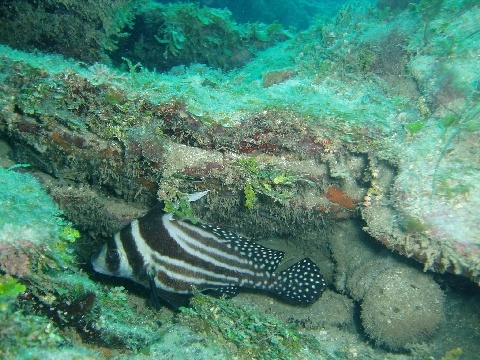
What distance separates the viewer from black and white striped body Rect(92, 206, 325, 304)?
4160 millimetres

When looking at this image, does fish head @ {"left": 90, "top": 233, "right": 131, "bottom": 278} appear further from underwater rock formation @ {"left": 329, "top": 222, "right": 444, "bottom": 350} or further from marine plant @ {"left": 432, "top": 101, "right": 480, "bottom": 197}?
marine plant @ {"left": 432, "top": 101, "right": 480, "bottom": 197}

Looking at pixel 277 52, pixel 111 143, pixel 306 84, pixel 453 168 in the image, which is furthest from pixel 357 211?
pixel 277 52

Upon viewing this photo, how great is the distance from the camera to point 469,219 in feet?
10.1

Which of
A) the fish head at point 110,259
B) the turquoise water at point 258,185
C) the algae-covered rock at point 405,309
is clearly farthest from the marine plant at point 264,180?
the algae-covered rock at point 405,309

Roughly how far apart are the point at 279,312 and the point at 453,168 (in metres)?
3.56

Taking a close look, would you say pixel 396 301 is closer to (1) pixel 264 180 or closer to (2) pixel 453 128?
(2) pixel 453 128

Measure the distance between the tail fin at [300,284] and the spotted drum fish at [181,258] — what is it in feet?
0.50

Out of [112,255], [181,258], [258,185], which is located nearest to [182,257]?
[181,258]

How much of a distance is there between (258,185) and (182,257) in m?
1.48

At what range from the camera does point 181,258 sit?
14.0ft

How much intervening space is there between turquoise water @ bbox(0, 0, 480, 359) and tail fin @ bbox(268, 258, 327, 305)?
0.05 m

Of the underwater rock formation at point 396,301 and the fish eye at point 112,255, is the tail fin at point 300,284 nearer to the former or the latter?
the underwater rock formation at point 396,301

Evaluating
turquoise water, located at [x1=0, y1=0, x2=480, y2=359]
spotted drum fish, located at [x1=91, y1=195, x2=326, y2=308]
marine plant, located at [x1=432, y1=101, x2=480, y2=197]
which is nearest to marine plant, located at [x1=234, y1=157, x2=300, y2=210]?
turquoise water, located at [x1=0, y1=0, x2=480, y2=359]

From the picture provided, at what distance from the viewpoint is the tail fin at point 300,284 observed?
4.70 m
